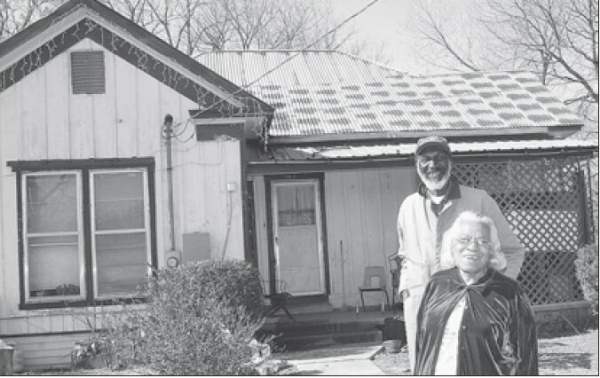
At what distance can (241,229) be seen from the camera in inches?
422

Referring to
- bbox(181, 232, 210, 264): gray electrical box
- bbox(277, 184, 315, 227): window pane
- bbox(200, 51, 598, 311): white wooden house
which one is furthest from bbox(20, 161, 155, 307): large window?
bbox(277, 184, 315, 227): window pane

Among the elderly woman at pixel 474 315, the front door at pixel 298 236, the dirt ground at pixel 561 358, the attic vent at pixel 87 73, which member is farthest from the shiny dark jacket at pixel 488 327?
the front door at pixel 298 236

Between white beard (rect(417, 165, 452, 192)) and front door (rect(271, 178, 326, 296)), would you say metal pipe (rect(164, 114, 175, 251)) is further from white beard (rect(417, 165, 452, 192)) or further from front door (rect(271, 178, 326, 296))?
white beard (rect(417, 165, 452, 192))

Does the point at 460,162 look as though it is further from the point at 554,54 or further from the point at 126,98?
the point at 554,54

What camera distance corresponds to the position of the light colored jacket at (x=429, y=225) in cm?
432

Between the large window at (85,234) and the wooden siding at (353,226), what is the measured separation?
3.06 meters

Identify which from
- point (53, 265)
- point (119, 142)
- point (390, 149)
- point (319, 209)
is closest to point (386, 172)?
point (390, 149)

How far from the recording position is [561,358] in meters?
9.01

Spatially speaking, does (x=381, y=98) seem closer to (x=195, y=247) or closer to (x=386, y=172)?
(x=386, y=172)

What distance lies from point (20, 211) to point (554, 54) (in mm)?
26320

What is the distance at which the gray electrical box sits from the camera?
1042 cm

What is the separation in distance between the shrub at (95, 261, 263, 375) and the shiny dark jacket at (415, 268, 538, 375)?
3292 millimetres

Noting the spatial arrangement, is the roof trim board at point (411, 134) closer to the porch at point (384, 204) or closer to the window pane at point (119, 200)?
the porch at point (384, 204)

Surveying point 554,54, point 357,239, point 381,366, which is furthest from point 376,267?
point 554,54
